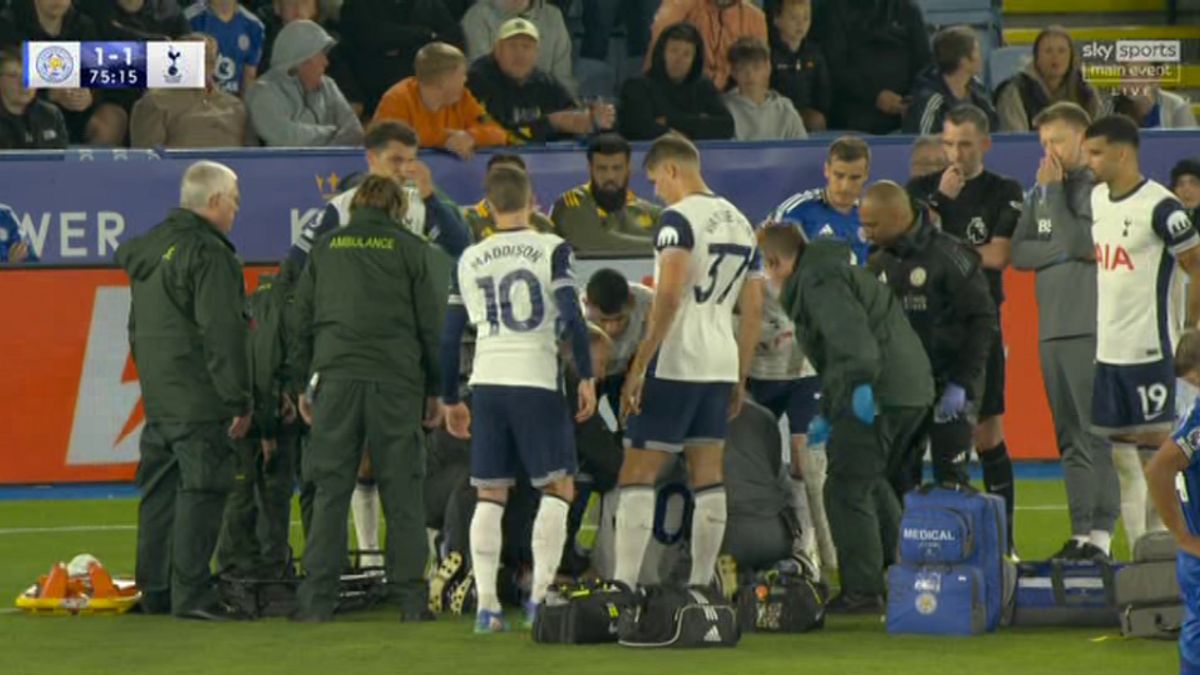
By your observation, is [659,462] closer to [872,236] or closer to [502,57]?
[872,236]

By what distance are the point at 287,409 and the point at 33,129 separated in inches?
229

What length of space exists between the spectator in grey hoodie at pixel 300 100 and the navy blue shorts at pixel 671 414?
685cm

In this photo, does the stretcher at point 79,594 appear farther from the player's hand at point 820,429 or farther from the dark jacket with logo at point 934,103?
the dark jacket with logo at point 934,103

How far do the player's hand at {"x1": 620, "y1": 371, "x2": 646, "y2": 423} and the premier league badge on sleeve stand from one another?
7986mm

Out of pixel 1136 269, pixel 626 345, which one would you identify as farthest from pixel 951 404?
pixel 626 345

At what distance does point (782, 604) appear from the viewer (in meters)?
12.7

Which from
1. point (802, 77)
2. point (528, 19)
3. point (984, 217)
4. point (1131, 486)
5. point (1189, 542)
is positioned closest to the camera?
point (1189, 542)

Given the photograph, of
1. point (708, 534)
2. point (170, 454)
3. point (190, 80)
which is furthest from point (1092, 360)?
point (190, 80)

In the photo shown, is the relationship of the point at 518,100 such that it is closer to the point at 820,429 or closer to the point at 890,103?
the point at 890,103

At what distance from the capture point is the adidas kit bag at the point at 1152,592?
1214 centimetres

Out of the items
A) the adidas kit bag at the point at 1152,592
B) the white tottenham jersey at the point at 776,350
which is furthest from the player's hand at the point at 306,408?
the adidas kit bag at the point at 1152,592

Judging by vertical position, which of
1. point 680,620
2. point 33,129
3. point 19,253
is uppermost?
point 33,129

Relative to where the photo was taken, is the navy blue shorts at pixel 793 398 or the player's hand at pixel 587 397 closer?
the player's hand at pixel 587 397

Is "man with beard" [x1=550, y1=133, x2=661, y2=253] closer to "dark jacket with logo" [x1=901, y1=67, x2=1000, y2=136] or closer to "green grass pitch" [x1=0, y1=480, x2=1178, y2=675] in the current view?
"dark jacket with logo" [x1=901, y1=67, x2=1000, y2=136]
